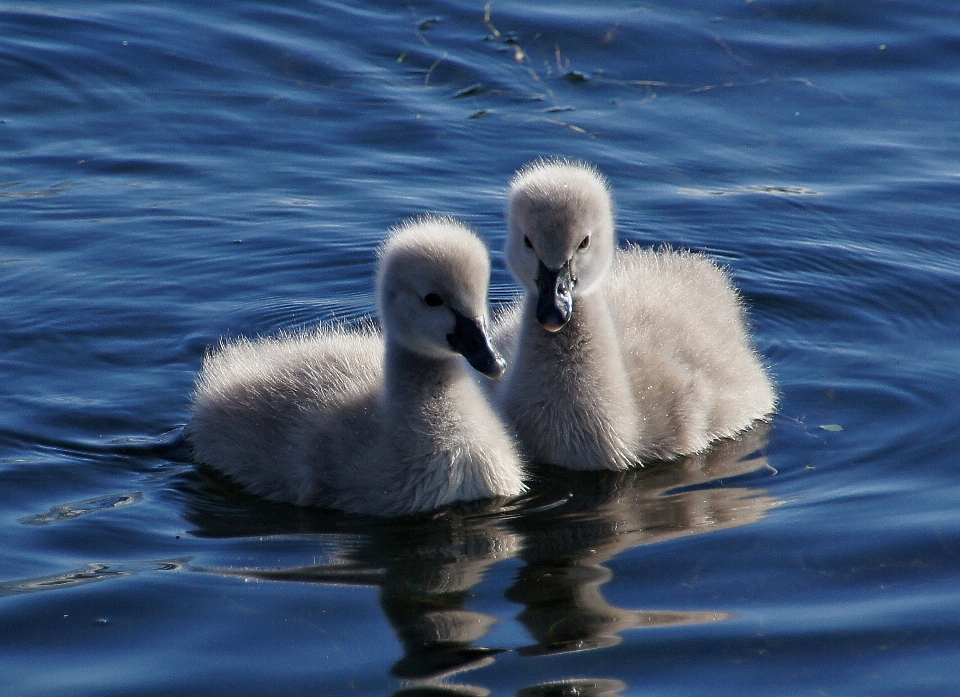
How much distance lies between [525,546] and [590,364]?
38.7 inches

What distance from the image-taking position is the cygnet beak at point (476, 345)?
17.6 feet

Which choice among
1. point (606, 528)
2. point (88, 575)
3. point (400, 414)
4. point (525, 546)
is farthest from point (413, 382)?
point (88, 575)

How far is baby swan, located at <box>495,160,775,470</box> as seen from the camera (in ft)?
19.1

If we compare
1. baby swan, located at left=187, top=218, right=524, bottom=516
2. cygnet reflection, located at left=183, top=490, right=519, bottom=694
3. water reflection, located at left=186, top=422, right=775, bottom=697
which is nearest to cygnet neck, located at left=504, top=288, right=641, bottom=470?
water reflection, located at left=186, top=422, right=775, bottom=697

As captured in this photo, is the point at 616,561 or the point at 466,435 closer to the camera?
the point at 616,561

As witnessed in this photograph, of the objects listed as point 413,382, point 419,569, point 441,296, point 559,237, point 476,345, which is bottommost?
point 419,569

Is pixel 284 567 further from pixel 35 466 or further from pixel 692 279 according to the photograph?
pixel 692 279

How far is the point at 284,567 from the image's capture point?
16.8ft

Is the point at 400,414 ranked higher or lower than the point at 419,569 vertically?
higher

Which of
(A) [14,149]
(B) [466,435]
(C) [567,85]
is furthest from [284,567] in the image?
(C) [567,85]

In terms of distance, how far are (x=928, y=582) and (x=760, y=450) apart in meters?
1.28

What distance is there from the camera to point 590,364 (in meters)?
6.00

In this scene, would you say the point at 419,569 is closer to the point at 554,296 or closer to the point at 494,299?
the point at 554,296

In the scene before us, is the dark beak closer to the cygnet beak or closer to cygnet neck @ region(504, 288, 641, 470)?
cygnet neck @ region(504, 288, 641, 470)
